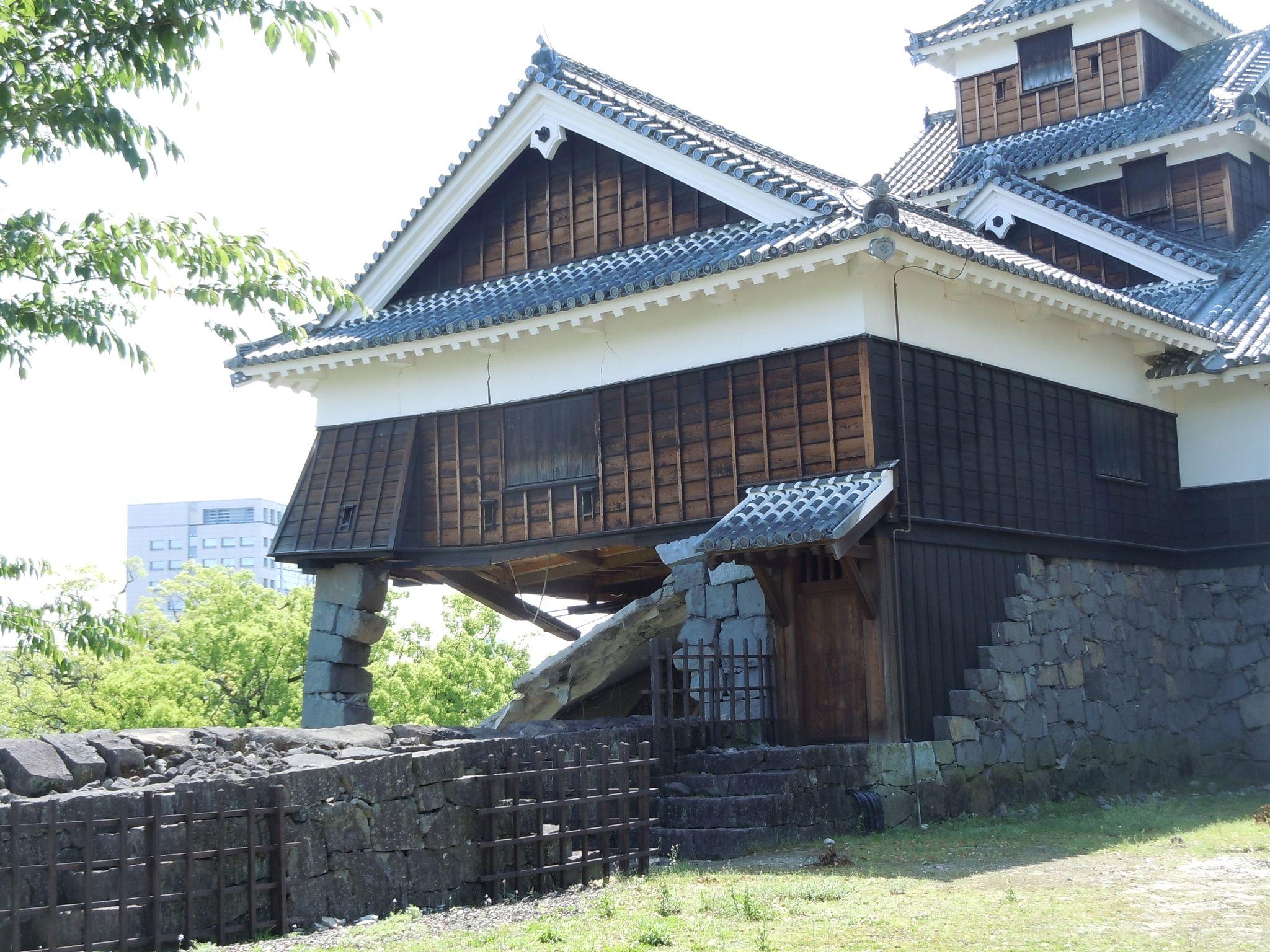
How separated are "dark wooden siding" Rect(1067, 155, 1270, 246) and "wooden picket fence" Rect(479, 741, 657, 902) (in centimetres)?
1561

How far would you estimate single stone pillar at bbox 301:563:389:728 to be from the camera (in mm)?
18828

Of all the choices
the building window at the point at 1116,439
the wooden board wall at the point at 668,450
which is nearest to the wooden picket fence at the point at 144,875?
the wooden board wall at the point at 668,450

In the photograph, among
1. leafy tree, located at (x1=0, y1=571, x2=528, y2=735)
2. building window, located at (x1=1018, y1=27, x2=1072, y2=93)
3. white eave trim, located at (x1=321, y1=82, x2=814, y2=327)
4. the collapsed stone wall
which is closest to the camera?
the collapsed stone wall

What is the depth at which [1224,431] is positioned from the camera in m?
19.5

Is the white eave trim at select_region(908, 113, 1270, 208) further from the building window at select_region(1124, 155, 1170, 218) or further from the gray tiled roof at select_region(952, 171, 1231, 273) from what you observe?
the gray tiled roof at select_region(952, 171, 1231, 273)

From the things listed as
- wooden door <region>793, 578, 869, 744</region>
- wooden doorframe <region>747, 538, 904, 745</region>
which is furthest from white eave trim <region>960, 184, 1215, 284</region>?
wooden door <region>793, 578, 869, 744</region>

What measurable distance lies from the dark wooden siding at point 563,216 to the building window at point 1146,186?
9.84m

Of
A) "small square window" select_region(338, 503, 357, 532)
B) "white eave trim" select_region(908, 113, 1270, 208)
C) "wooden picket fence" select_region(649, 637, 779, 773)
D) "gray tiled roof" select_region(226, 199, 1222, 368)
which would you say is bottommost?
"wooden picket fence" select_region(649, 637, 779, 773)

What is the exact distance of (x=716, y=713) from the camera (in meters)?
14.2

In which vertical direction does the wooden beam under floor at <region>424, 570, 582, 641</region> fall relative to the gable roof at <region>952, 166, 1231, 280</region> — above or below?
below

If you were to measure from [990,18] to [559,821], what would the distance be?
2058 centimetres

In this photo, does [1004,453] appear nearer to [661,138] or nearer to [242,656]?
[661,138]

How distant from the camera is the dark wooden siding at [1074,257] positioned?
21500mm

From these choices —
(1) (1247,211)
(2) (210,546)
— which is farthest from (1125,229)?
(2) (210,546)
